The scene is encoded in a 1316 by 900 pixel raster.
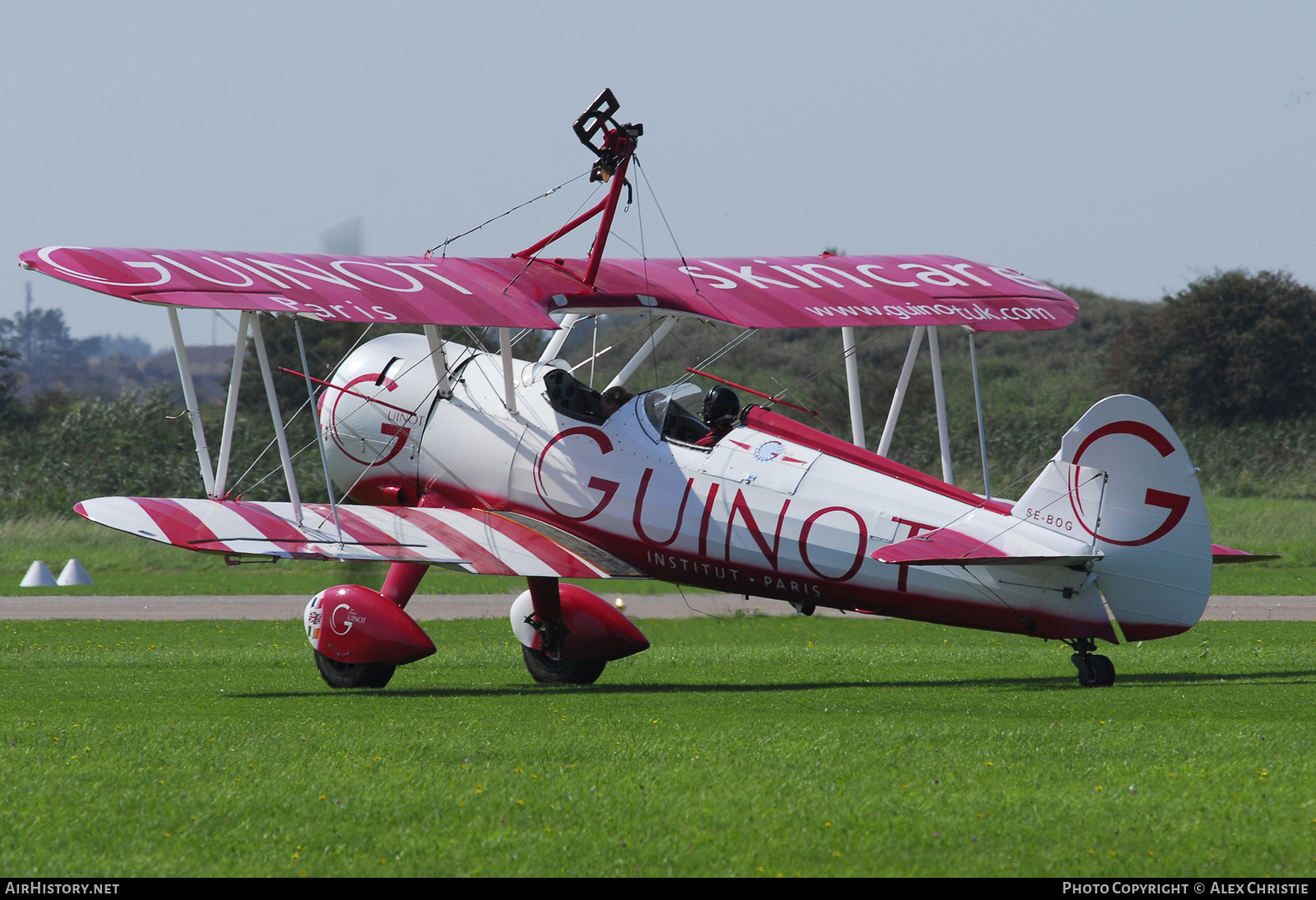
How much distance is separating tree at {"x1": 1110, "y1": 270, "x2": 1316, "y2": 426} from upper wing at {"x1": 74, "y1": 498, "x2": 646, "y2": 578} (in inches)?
1321

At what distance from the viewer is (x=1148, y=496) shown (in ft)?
31.9

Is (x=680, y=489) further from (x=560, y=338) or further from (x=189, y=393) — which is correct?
(x=189, y=393)

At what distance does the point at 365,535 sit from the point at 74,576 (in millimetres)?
14715

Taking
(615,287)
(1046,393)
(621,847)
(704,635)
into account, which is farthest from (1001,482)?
(621,847)

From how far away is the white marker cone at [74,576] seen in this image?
24203 mm

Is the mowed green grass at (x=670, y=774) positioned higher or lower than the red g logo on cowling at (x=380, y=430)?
lower

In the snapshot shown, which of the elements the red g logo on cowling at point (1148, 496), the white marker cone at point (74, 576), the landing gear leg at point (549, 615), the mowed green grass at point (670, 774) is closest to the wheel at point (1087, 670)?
the mowed green grass at point (670, 774)

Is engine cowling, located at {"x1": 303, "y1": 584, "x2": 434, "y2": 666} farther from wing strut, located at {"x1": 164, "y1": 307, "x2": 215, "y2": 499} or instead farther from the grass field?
the grass field

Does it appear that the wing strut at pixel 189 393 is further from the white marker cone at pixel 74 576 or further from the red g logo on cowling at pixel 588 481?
A: the white marker cone at pixel 74 576

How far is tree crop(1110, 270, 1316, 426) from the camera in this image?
41344mm

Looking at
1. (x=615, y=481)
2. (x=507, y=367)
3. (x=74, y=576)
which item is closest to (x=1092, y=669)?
(x=615, y=481)

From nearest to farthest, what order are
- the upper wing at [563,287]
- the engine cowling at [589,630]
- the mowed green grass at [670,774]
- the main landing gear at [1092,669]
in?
the mowed green grass at [670,774] → the main landing gear at [1092,669] → the upper wing at [563,287] → the engine cowling at [589,630]

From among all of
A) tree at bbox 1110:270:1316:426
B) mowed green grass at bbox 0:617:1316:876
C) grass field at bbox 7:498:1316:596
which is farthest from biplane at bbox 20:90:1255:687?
tree at bbox 1110:270:1316:426

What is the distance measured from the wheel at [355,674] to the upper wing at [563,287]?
2776 mm
